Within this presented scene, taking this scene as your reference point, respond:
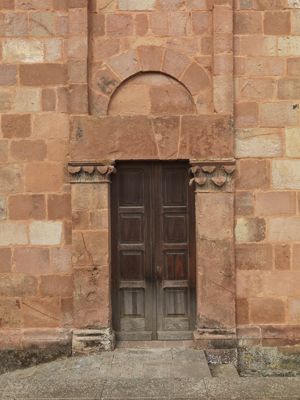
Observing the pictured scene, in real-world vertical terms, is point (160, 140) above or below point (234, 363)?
above

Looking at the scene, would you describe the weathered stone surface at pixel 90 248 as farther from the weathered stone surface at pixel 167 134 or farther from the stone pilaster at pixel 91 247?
the weathered stone surface at pixel 167 134

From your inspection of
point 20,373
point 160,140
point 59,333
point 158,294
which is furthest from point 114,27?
point 20,373

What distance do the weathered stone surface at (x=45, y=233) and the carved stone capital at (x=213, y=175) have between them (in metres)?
1.65

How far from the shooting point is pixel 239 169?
521cm

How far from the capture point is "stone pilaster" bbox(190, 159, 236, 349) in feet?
16.8

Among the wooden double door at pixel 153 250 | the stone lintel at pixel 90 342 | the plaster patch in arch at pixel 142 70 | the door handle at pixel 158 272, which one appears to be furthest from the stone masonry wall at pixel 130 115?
the door handle at pixel 158 272

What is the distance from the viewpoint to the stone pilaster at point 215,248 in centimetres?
512

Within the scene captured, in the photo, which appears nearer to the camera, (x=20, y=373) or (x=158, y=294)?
(x=20, y=373)

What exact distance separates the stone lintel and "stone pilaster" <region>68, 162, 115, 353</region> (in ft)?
0.11

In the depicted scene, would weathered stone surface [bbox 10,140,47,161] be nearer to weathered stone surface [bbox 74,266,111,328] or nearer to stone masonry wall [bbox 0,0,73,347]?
stone masonry wall [bbox 0,0,73,347]

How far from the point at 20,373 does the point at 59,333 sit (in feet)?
1.91

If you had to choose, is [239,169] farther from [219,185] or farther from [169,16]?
[169,16]

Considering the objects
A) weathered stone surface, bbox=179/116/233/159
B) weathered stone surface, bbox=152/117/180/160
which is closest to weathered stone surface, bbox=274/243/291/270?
weathered stone surface, bbox=179/116/233/159

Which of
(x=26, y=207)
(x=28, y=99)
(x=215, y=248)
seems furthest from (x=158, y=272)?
(x=28, y=99)
